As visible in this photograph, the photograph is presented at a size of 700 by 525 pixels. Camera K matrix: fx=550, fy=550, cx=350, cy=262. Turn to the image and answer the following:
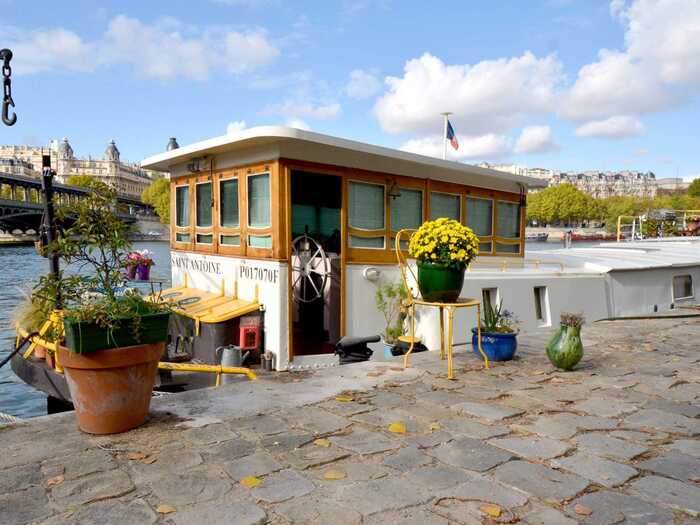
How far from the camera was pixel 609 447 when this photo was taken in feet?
11.5

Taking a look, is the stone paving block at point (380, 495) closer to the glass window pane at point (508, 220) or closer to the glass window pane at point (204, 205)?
the glass window pane at point (204, 205)

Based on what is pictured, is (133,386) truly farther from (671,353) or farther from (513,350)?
(671,353)

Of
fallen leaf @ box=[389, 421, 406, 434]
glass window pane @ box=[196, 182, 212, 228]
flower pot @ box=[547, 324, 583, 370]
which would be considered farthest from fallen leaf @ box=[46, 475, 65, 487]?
glass window pane @ box=[196, 182, 212, 228]

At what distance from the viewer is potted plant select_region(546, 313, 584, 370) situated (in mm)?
5465

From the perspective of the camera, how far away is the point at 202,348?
669cm

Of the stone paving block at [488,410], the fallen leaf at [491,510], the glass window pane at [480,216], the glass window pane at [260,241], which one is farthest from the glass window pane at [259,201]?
the fallen leaf at [491,510]

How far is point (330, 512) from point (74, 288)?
88.7 inches

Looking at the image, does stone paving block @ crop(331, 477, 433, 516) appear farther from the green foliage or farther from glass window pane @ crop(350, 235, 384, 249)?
glass window pane @ crop(350, 235, 384, 249)

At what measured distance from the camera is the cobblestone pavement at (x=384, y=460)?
2652 millimetres

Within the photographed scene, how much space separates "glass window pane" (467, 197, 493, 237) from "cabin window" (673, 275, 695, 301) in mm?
4846

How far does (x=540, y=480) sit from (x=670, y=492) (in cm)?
65

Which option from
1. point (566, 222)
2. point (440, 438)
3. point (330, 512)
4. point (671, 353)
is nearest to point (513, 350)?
point (671, 353)

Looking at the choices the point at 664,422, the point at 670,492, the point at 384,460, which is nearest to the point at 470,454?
the point at 384,460

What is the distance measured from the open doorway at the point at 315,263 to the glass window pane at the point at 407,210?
80cm
